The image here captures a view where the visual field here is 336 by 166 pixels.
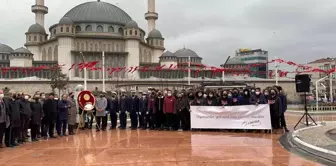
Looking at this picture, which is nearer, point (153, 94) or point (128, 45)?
point (153, 94)

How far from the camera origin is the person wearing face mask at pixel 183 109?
1188cm

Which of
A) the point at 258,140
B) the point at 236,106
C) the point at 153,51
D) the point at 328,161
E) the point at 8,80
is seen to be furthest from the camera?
the point at 153,51

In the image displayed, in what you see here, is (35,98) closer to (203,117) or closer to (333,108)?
(203,117)

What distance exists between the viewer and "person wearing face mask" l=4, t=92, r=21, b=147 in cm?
898

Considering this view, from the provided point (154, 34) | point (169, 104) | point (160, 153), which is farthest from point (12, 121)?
point (154, 34)

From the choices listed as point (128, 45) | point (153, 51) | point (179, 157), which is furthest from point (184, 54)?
point (179, 157)

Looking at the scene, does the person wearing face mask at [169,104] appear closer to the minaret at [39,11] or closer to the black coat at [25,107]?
the black coat at [25,107]

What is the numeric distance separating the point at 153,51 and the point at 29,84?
2777 centimetres

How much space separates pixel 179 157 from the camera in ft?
Result: 21.5

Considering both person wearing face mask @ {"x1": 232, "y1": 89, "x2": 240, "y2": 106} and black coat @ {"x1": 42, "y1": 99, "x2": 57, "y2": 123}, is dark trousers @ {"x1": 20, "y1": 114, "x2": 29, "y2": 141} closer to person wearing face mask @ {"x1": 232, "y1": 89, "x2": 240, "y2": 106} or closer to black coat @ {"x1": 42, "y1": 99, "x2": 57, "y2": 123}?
black coat @ {"x1": 42, "y1": 99, "x2": 57, "y2": 123}

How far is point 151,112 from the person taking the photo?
41.7 ft

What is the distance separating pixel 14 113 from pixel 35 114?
107 cm

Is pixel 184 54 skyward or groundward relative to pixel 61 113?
skyward

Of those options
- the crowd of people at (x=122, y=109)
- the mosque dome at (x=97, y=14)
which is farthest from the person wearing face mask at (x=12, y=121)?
the mosque dome at (x=97, y=14)
